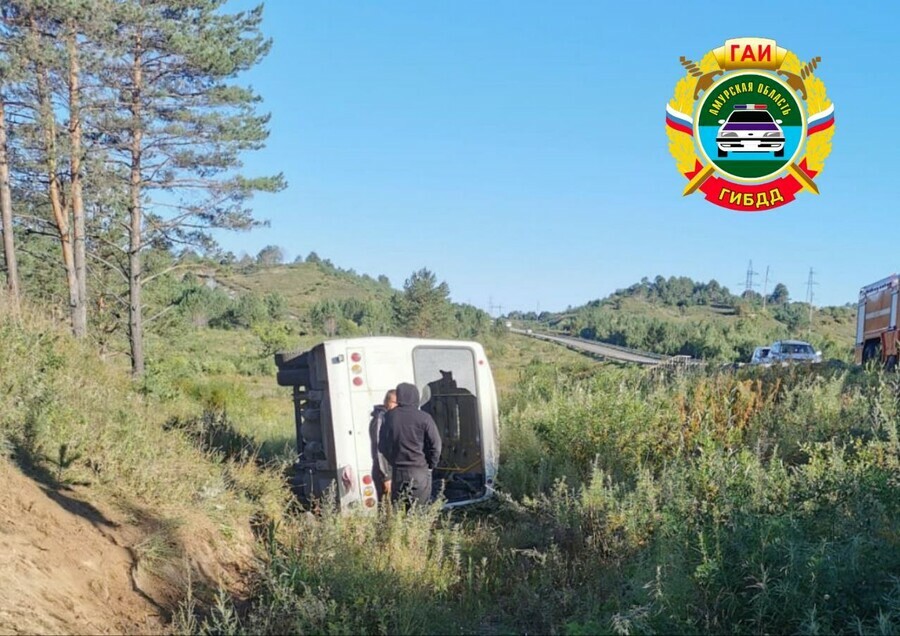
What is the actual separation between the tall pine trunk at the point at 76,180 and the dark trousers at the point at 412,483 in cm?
1232

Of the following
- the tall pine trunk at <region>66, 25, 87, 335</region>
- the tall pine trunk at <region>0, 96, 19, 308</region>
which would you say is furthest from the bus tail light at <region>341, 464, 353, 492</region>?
the tall pine trunk at <region>66, 25, 87, 335</region>

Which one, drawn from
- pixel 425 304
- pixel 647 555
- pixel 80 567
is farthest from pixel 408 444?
pixel 425 304

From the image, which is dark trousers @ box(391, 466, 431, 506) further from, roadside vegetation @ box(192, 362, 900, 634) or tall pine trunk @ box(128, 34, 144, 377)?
tall pine trunk @ box(128, 34, 144, 377)

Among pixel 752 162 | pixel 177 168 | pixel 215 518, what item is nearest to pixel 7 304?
pixel 215 518

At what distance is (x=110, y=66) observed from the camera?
61.2 ft

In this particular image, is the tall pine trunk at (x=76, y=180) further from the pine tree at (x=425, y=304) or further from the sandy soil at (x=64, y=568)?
the pine tree at (x=425, y=304)

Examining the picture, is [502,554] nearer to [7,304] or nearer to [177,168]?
[7,304]

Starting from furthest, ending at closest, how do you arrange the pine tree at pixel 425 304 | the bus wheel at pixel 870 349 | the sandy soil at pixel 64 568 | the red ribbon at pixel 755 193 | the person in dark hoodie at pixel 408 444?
the pine tree at pixel 425 304 < the bus wheel at pixel 870 349 < the red ribbon at pixel 755 193 < the person in dark hoodie at pixel 408 444 < the sandy soil at pixel 64 568

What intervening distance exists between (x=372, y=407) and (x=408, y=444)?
62 cm

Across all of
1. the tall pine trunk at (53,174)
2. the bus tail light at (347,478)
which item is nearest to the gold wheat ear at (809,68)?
the bus tail light at (347,478)

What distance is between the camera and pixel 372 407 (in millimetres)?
8117

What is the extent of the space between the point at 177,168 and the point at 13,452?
15.6m

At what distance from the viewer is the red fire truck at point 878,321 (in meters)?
18.1

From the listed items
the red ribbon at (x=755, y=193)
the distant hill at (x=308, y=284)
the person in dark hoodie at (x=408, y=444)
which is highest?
the distant hill at (x=308, y=284)
